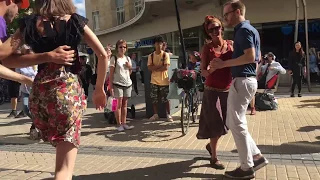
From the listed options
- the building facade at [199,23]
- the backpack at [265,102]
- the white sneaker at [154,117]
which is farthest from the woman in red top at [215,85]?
the building facade at [199,23]

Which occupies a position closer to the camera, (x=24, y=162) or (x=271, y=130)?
(x=24, y=162)

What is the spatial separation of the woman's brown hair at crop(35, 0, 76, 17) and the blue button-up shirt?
73.9 inches

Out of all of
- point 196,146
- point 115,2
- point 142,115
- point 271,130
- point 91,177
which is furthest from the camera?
point 115,2

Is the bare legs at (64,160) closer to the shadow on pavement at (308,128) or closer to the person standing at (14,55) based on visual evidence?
the person standing at (14,55)

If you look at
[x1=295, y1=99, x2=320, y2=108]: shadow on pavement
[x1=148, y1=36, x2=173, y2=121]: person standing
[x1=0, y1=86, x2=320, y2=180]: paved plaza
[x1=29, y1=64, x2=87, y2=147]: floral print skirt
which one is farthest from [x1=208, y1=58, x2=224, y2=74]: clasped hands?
[x1=295, y1=99, x2=320, y2=108]: shadow on pavement

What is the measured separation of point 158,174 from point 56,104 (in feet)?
6.83

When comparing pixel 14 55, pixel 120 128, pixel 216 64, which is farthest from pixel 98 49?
pixel 120 128

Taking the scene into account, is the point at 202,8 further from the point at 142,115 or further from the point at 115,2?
the point at 115,2

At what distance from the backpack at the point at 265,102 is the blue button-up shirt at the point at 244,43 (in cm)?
508

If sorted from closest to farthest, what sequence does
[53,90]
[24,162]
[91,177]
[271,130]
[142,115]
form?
[53,90] < [91,177] < [24,162] < [271,130] < [142,115]

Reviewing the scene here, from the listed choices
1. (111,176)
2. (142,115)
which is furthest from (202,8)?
(111,176)

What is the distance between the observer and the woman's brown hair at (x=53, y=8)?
2471 millimetres

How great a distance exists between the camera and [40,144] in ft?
19.6

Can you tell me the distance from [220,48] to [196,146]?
5.99ft
